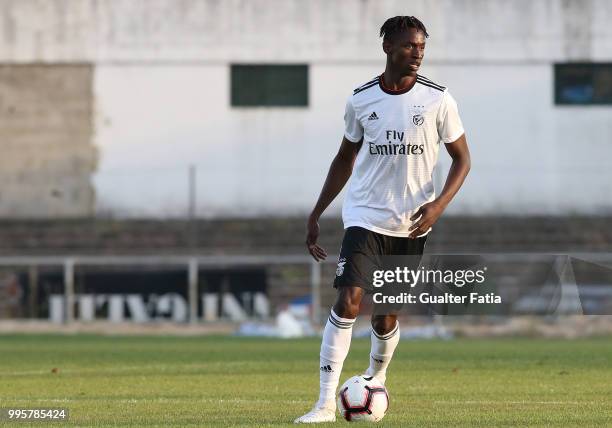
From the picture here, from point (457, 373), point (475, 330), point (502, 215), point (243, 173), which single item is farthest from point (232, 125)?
point (457, 373)

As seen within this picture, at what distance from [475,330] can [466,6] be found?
12.1 m

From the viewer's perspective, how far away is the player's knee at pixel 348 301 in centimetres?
908

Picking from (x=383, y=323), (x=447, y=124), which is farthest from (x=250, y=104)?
(x=447, y=124)

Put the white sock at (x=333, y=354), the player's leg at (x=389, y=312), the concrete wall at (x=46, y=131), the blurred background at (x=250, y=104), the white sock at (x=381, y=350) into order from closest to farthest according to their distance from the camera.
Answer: the white sock at (x=333, y=354) < the player's leg at (x=389, y=312) < the white sock at (x=381, y=350) < the blurred background at (x=250, y=104) < the concrete wall at (x=46, y=131)

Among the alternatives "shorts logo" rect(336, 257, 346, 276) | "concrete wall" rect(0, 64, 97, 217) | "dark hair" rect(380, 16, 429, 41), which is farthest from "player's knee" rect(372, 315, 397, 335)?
"concrete wall" rect(0, 64, 97, 217)

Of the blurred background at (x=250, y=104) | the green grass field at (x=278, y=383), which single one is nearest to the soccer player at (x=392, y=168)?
the green grass field at (x=278, y=383)

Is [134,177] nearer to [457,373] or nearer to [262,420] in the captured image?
[457,373]

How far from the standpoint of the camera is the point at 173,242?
3316 cm

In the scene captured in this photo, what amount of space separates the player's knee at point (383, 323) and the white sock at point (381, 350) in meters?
0.02

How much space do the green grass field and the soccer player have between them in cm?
85

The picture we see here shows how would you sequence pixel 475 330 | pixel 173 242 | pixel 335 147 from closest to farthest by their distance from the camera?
pixel 475 330
pixel 173 242
pixel 335 147

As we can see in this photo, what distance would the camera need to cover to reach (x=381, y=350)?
32.5 ft

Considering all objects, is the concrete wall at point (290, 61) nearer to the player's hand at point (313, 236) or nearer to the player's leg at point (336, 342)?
the player's hand at point (313, 236)

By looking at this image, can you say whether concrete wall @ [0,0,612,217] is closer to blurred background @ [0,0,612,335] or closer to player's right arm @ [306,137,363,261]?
blurred background @ [0,0,612,335]
